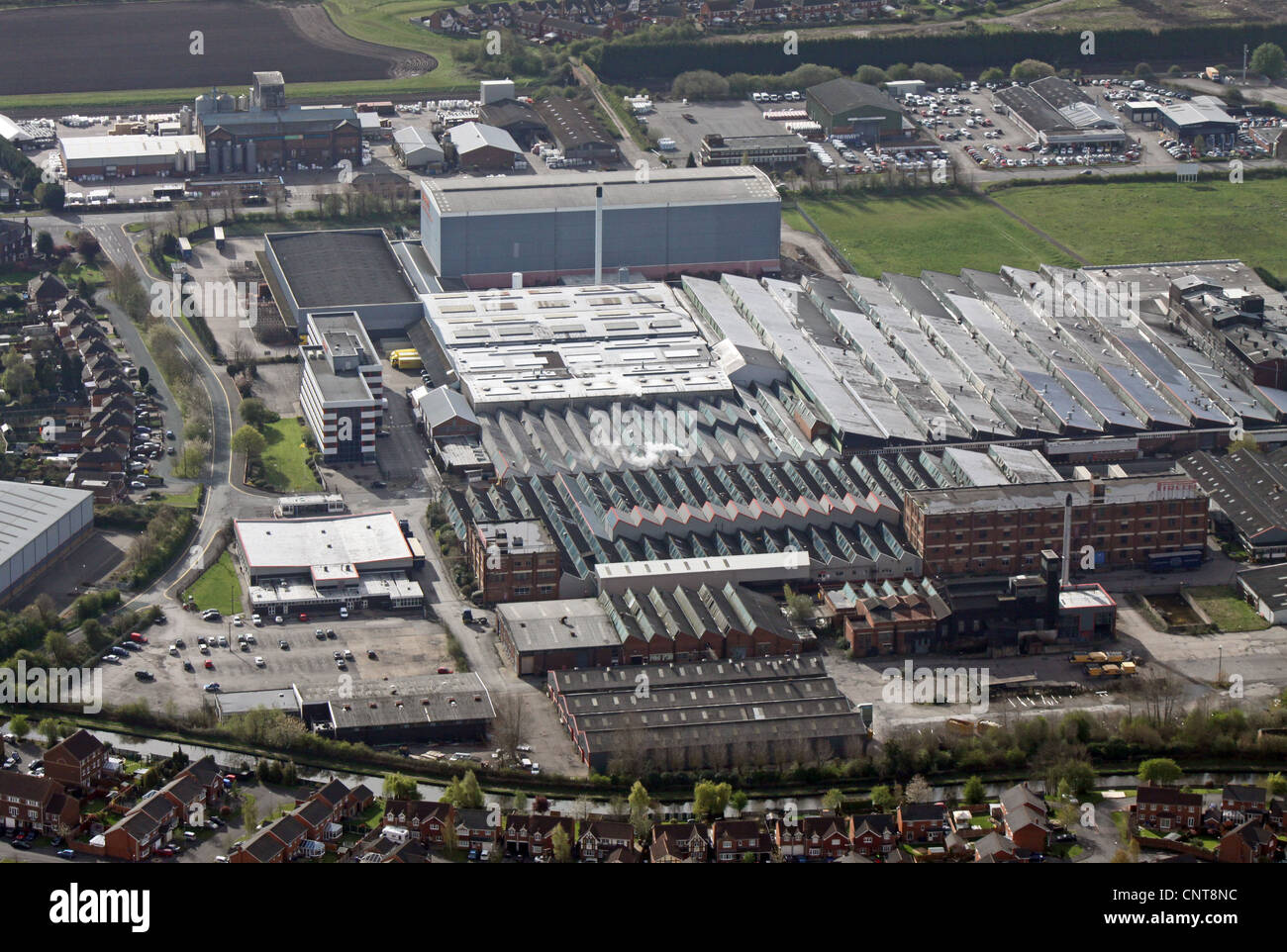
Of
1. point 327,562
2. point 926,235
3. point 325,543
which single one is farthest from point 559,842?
point 926,235

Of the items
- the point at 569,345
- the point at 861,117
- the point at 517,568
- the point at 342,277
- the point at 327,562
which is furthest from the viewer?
the point at 861,117

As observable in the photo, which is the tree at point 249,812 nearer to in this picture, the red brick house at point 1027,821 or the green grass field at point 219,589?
the green grass field at point 219,589

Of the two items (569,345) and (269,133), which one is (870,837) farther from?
(269,133)

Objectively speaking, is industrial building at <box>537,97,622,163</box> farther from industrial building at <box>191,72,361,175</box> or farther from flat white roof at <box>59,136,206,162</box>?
flat white roof at <box>59,136,206,162</box>

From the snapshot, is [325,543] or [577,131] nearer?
[325,543]

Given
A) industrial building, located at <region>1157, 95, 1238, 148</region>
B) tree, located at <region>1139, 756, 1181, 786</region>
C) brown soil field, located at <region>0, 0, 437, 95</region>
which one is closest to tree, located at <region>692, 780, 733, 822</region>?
tree, located at <region>1139, 756, 1181, 786</region>

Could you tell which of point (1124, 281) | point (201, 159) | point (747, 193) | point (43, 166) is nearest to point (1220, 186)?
point (1124, 281)

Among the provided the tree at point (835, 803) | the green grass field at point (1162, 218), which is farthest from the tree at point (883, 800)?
the green grass field at point (1162, 218)
